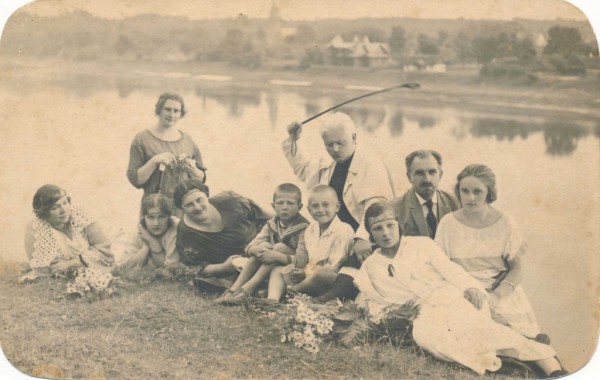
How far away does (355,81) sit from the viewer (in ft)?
15.0

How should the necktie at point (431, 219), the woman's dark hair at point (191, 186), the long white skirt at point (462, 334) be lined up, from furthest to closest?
→ the woman's dark hair at point (191, 186) < the necktie at point (431, 219) < the long white skirt at point (462, 334)

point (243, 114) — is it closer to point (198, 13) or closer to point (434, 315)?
point (198, 13)

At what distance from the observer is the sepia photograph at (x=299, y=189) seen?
4488 millimetres

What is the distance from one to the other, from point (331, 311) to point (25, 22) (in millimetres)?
2477

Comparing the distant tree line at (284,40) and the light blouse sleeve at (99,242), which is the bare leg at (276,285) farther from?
the distant tree line at (284,40)

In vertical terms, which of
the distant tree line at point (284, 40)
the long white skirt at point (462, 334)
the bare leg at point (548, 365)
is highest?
the distant tree line at point (284, 40)

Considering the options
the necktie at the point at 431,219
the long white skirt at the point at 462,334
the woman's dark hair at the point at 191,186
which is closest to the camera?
the long white skirt at the point at 462,334

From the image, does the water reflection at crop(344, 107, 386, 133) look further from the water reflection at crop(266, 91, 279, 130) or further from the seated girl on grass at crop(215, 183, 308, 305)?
the seated girl on grass at crop(215, 183, 308, 305)

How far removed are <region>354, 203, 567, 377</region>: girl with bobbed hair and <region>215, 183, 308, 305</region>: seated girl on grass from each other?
1.33 ft

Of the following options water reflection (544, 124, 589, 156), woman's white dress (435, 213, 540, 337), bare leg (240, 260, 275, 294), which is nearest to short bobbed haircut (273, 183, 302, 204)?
bare leg (240, 260, 275, 294)

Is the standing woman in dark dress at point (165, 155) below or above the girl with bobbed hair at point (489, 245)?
above

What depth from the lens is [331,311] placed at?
4.52 m

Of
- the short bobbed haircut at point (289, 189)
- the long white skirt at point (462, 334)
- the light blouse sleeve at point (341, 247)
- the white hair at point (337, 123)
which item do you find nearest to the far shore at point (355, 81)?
the white hair at point (337, 123)

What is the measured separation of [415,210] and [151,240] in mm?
1553
